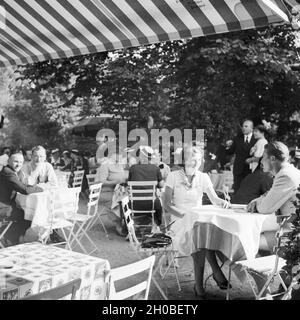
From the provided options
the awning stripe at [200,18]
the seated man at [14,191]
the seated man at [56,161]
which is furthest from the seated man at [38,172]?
the seated man at [56,161]

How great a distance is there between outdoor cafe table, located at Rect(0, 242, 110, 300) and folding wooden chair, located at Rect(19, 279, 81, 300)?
42 centimetres

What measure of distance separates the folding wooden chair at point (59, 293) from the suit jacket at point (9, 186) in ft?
11.8

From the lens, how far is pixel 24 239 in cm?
641

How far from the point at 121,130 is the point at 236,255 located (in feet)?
33.7

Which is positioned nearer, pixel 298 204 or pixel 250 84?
pixel 298 204

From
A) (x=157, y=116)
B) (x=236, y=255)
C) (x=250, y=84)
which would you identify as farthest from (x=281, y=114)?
(x=236, y=255)

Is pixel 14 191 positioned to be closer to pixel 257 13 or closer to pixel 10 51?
pixel 10 51

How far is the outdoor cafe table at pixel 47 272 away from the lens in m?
2.59

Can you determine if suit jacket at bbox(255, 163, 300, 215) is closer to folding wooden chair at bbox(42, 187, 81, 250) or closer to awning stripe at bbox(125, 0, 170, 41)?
awning stripe at bbox(125, 0, 170, 41)

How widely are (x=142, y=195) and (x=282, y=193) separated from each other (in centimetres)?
256

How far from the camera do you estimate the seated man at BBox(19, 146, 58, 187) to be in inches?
250

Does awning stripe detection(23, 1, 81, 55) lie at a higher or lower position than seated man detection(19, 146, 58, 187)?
higher

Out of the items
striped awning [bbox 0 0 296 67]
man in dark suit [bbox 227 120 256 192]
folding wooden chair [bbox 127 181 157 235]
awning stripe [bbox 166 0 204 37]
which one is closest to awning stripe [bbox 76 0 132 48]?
striped awning [bbox 0 0 296 67]

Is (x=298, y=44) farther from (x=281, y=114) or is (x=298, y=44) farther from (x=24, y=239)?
(x=24, y=239)
